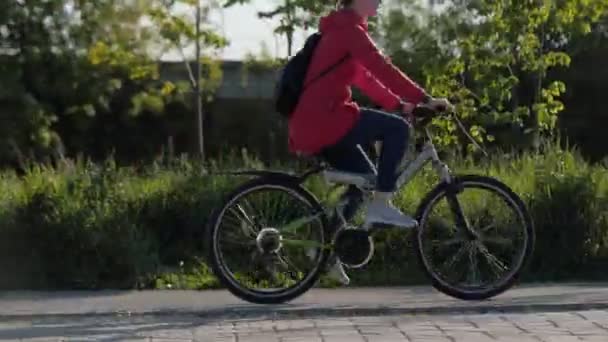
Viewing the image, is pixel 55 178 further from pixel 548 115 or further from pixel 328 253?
pixel 548 115

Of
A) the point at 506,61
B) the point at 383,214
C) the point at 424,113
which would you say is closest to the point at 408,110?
the point at 424,113

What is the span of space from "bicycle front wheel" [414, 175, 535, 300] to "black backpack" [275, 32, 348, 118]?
1058mm

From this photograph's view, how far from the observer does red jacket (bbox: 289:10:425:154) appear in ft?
24.4

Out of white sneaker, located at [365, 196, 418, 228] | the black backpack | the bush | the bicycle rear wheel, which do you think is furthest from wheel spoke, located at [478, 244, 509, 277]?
the black backpack

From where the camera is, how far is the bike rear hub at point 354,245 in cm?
761

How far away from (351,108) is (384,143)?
0.29 meters

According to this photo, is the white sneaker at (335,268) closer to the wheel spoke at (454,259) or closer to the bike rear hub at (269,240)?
the bike rear hub at (269,240)

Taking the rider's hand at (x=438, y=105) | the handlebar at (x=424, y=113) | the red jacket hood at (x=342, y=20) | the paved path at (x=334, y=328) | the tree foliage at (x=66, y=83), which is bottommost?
the paved path at (x=334, y=328)

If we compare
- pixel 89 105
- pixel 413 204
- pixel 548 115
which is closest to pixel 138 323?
pixel 413 204

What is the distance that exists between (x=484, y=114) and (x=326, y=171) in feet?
22.6

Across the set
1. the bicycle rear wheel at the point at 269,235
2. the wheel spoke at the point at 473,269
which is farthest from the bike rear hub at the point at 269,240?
the wheel spoke at the point at 473,269

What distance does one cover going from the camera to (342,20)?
7.45m

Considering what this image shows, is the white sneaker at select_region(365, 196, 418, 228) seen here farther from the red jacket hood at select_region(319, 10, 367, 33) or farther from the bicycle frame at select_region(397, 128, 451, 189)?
the red jacket hood at select_region(319, 10, 367, 33)

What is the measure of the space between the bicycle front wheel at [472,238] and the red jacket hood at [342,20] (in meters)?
1.18
